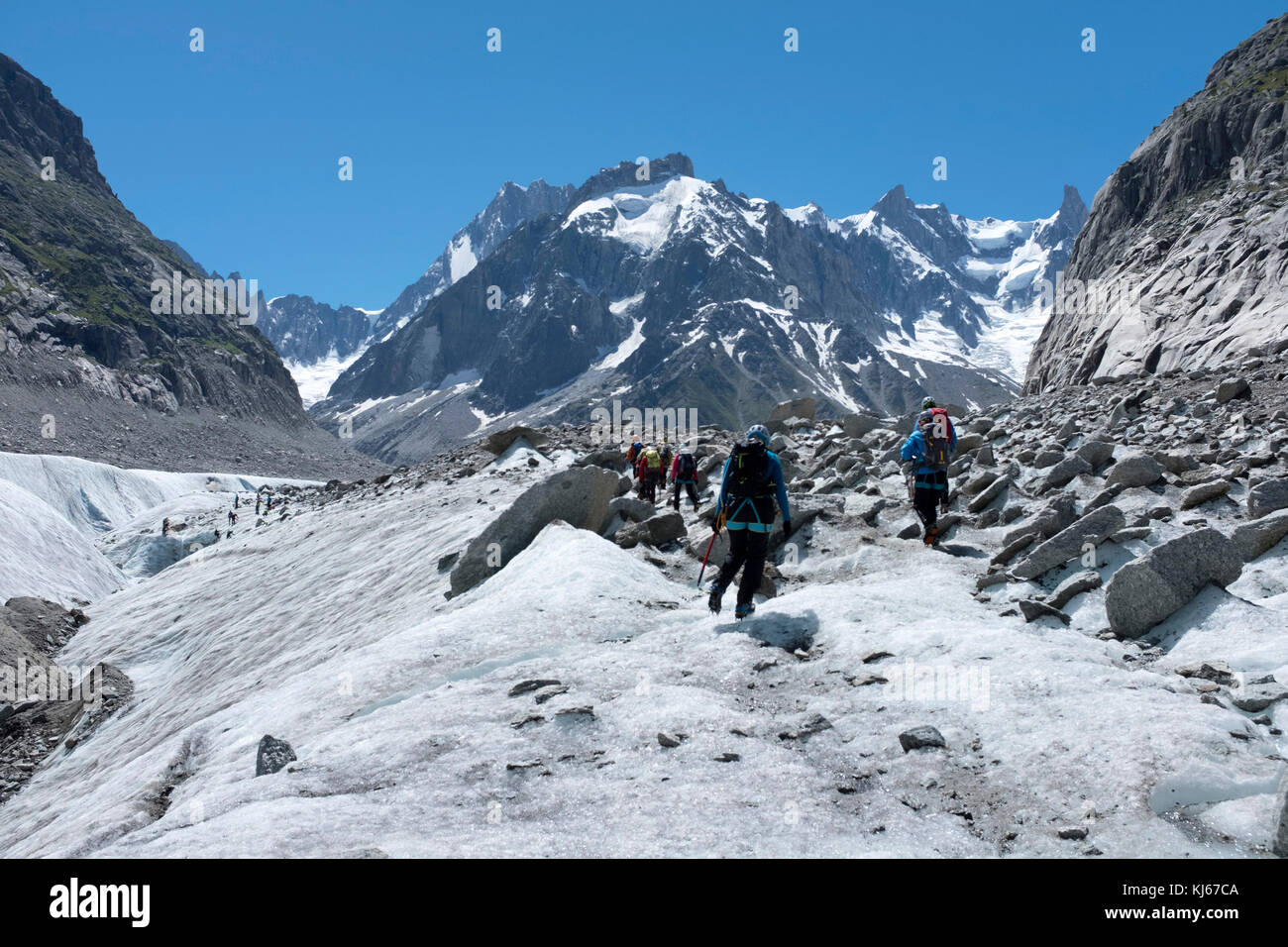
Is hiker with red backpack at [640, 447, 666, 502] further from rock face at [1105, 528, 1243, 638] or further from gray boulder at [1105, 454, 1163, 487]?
rock face at [1105, 528, 1243, 638]

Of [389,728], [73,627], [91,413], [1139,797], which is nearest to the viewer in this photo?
[1139,797]

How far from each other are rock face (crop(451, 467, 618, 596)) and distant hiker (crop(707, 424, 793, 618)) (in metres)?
6.64

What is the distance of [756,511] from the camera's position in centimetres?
1160

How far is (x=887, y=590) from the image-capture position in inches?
461

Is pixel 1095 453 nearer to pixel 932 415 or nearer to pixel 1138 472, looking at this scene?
pixel 1138 472

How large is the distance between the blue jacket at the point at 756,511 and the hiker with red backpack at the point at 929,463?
14.6 ft

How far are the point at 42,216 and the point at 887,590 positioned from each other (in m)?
245

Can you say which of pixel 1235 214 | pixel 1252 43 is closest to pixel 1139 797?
pixel 1235 214

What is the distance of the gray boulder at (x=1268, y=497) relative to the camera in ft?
37.7

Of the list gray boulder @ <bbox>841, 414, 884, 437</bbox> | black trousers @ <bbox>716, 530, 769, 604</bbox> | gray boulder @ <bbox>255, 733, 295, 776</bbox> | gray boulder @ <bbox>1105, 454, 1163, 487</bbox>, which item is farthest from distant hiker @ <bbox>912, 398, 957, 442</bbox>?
gray boulder @ <bbox>841, 414, 884, 437</bbox>

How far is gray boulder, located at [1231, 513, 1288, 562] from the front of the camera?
10.3 meters

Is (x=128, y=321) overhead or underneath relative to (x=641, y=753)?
overhead

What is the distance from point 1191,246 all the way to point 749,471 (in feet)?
200
